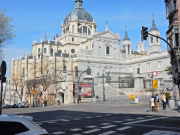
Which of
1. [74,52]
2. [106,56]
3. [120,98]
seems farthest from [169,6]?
[74,52]

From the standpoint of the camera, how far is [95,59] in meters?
67.8

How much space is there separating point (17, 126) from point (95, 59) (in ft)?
211

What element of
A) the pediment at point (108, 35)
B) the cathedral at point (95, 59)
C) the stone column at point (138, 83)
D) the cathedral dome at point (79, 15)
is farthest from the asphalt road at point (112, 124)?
the cathedral dome at point (79, 15)

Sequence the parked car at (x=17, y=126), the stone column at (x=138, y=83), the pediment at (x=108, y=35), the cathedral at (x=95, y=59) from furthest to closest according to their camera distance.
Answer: the pediment at (x=108, y=35)
the cathedral at (x=95, y=59)
the stone column at (x=138, y=83)
the parked car at (x=17, y=126)

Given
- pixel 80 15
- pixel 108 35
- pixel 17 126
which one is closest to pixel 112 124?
pixel 17 126

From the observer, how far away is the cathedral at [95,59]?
4871 cm

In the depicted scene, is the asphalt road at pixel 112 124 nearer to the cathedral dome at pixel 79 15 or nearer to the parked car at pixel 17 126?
the parked car at pixel 17 126

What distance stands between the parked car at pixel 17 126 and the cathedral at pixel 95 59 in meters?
40.0

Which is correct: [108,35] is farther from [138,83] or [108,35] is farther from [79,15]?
[138,83]

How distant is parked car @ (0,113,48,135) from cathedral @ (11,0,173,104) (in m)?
40.0

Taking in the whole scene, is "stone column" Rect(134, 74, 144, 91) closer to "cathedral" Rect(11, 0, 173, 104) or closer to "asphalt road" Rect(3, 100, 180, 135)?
"cathedral" Rect(11, 0, 173, 104)

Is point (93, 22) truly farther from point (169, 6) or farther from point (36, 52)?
point (169, 6)

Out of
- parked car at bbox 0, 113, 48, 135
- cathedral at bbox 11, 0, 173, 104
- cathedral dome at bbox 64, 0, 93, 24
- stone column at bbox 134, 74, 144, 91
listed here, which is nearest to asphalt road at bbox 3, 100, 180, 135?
parked car at bbox 0, 113, 48, 135

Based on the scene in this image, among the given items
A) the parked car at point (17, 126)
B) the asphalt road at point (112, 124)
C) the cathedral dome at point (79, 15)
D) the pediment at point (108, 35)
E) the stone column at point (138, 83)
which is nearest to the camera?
the parked car at point (17, 126)
